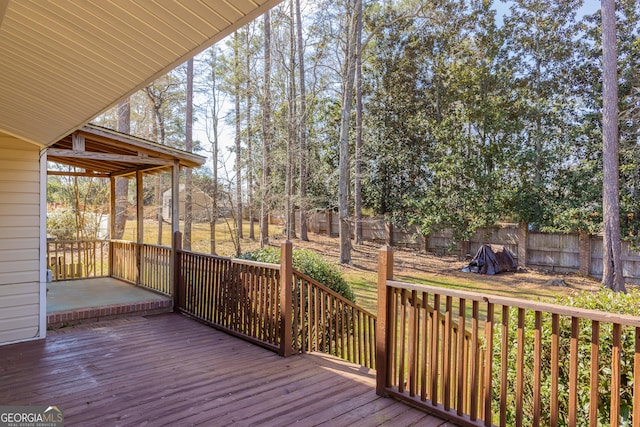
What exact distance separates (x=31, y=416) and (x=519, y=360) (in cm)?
327

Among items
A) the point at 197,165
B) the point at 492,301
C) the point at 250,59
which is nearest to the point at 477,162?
the point at 250,59

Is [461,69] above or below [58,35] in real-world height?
above

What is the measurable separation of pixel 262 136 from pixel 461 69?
8286 millimetres

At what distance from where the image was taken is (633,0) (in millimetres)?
11352

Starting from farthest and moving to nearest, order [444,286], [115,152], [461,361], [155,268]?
[444,286]
[155,268]
[115,152]
[461,361]

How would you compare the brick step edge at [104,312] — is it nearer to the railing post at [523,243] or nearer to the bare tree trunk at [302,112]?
the bare tree trunk at [302,112]

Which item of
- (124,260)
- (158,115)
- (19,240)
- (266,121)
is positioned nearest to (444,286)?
(266,121)

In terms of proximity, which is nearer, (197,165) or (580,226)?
(197,165)

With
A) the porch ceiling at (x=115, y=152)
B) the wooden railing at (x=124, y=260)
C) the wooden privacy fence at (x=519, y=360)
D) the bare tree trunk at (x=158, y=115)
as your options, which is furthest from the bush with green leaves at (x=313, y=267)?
the bare tree trunk at (x=158, y=115)

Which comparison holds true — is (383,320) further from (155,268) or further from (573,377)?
(155,268)

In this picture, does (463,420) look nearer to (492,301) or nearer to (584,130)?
(492,301)

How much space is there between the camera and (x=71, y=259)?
7.45 m

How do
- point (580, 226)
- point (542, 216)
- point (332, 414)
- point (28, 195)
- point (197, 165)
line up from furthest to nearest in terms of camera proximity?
point (542, 216)
point (580, 226)
point (197, 165)
point (28, 195)
point (332, 414)

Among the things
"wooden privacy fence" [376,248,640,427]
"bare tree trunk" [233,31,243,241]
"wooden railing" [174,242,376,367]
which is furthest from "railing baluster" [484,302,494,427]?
"bare tree trunk" [233,31,243,241]
